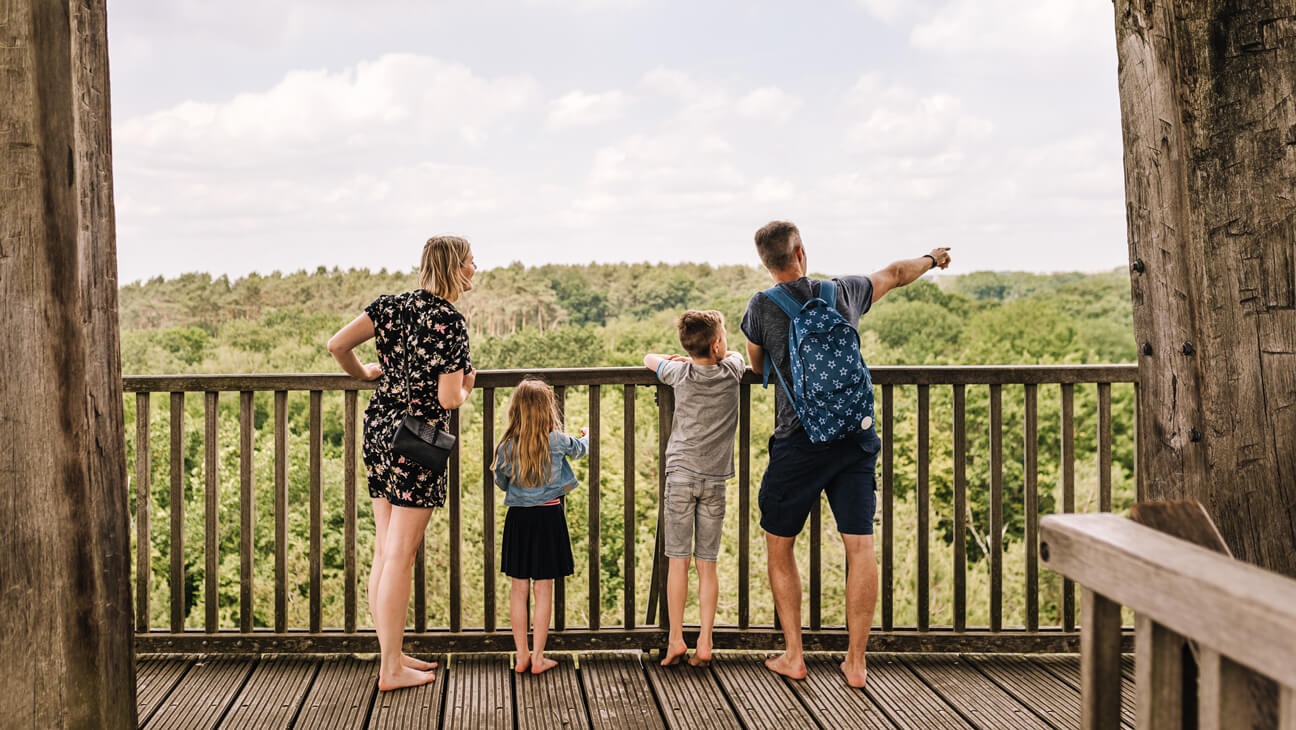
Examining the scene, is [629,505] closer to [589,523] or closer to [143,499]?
[589,523]

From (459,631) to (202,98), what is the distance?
3291cm

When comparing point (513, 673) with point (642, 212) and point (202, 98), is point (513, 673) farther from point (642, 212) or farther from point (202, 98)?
point (202, 98)

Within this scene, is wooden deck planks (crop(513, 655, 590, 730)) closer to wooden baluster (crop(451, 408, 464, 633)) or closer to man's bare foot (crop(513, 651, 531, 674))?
man's bare foot (crop(513, 651, 531, 674))

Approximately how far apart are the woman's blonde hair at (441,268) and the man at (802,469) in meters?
0.92

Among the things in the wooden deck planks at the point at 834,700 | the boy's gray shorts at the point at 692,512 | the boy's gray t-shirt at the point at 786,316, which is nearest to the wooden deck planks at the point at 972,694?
the wooden deck planks at the point at 834,700

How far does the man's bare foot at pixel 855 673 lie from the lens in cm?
277

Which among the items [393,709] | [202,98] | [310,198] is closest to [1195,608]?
[393,709]

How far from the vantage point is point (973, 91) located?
111 feet

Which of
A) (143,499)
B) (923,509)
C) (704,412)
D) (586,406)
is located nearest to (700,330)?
(704,412)

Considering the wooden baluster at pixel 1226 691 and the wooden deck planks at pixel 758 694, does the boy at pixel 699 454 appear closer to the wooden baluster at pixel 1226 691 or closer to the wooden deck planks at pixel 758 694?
the wooden deck planks at pixel 758 694

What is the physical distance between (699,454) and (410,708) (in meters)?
1.18

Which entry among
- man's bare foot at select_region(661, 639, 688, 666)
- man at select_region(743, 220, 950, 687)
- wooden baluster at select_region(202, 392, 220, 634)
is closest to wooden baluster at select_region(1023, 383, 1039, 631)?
man at select_region(743, 220, 950, 687)

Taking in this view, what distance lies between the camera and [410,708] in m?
2.61

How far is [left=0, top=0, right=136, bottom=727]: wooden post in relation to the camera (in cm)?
183
